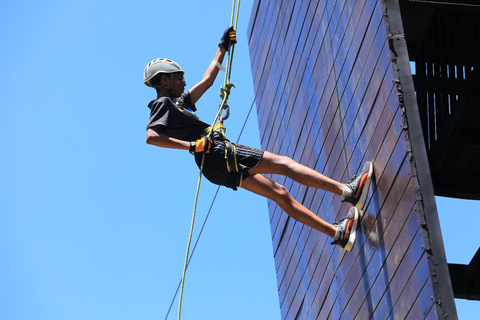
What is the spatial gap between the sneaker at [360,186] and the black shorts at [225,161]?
914 millimetres

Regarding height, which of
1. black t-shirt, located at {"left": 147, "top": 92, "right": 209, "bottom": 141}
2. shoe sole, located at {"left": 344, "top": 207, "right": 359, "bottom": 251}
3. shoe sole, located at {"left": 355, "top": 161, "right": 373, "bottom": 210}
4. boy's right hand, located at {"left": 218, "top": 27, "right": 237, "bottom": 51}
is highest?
boy's right hand, located at {"left": 218, "top": 27, "right": 237, "bottom": 51}

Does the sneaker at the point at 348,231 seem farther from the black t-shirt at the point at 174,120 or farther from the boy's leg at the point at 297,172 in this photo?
the black t-shirt at the point at 174,120

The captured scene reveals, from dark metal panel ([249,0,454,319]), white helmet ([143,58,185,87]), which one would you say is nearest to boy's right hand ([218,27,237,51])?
white helmet ([143,58,185,87])

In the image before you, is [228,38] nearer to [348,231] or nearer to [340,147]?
[340,147]

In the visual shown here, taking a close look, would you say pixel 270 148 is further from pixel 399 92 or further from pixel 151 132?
pixel 399 92

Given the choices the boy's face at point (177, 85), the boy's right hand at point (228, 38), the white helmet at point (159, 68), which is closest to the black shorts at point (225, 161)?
the boy's face at point (177, 85)

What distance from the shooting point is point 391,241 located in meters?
7.12

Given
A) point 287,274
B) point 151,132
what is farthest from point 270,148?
point 151,132

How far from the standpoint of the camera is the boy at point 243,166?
26.5ft

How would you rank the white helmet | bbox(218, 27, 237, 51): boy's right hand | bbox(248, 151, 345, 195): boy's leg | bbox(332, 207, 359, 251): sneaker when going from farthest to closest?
bbox(218, 27, 237, 51): boy's right hand
the white helmet
bbox(332, 207, 359, 251): sneaker
bbox(248, 151, 345, 195): boy's leg

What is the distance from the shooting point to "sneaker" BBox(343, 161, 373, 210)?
7.77m

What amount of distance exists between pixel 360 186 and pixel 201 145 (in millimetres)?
1497

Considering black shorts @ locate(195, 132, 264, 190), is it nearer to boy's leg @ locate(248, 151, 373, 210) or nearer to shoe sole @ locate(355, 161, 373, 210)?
boy's leg @ locate(248, 151, 373, 210)

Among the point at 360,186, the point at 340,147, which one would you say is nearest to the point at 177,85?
the point at 340,147
